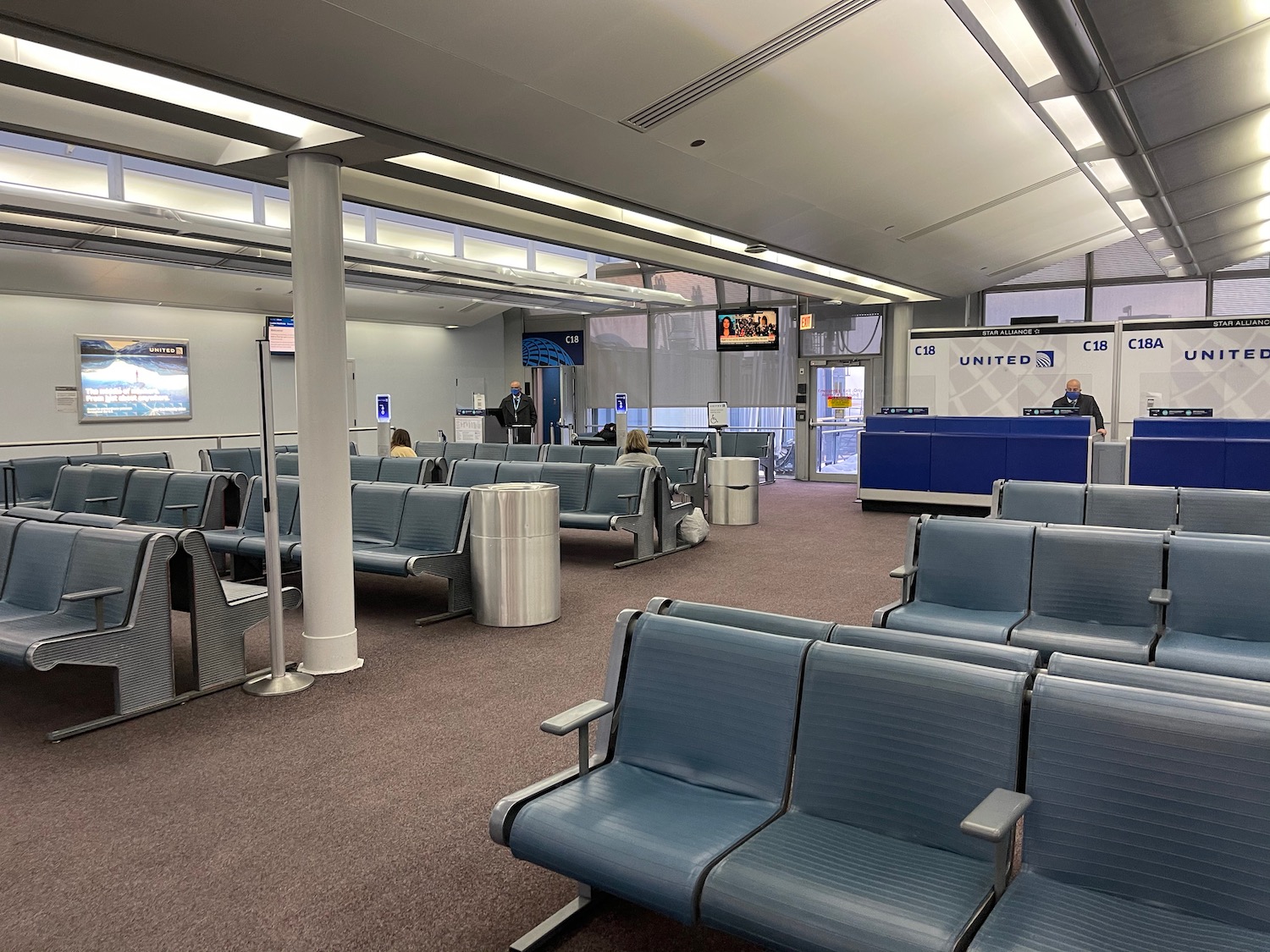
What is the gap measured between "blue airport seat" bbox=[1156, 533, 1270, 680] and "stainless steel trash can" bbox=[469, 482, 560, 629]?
11.9 ft

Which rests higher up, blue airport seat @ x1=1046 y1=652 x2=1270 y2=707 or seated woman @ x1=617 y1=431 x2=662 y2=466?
seated woman @ x1=617 y1=431 x2=662 y2=466

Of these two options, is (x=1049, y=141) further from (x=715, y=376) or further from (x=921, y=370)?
(x=715, y=376)

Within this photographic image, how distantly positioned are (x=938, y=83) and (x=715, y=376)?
40.3 ft

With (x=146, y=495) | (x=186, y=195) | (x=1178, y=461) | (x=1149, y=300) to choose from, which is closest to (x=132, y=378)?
(x=186, y=195)

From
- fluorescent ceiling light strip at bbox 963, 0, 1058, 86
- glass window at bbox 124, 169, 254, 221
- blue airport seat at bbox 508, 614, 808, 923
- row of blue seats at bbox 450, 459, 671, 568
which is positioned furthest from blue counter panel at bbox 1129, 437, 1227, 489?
glass window at bbox 124, 169, 254, 221

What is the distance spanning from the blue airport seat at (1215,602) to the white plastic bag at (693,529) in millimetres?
5627

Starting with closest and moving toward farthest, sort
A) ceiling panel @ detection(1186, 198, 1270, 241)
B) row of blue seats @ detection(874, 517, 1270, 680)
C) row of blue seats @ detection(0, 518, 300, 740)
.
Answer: row of blue seats @ detection(874, 517, 1270, 680)
row of blue seats @ detection(0, 518, 300, 740)
ceiling panel @ detection(1186, 198, 1270, 241)

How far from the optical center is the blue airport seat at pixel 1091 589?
3836 mm

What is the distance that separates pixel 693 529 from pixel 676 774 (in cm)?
672

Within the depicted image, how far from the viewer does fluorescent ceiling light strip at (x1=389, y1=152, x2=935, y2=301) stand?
6275 millimetres

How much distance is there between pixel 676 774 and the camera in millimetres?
2582

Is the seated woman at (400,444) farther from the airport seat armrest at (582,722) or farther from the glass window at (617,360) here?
the glass window at (617,360)

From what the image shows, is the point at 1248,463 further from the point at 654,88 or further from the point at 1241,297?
the point at 1241,297

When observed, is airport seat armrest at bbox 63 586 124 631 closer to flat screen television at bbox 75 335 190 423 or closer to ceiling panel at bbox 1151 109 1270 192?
ceiling panel at bbox 1151 109 1270 192
